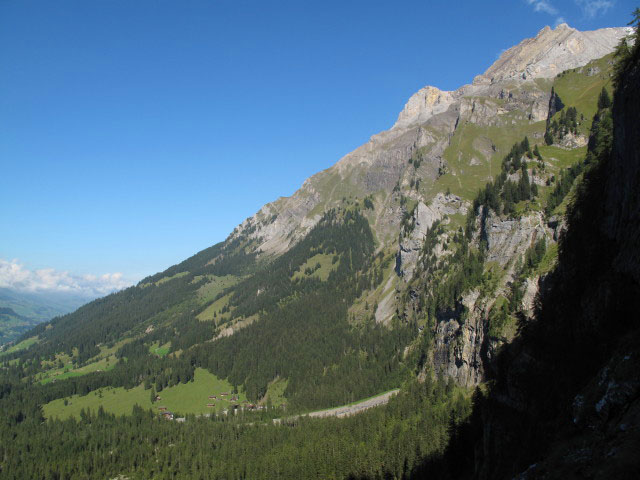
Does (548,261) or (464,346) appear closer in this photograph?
(548,261)

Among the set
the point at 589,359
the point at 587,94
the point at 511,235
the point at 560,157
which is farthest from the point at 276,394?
the point at 587,94

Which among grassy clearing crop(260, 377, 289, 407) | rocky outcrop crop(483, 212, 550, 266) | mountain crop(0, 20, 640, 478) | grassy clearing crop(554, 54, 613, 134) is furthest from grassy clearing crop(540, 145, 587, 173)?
grassy clearing crop(260, 377, 289, 407)

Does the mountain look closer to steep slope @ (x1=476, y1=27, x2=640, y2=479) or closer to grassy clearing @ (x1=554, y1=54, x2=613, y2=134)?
steep slope @ (x1=476, y1=27, x2=640, y2=479)

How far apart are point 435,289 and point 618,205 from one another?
422 ft

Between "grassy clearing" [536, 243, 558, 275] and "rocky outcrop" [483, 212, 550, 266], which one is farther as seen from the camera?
"rocky outcrop" [483, 212, 550, 266]

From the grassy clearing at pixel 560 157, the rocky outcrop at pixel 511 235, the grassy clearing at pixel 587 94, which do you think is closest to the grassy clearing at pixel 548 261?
the rocky outcrop at pixel 511 235

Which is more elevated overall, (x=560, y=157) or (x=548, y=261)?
(x=560, y=157)

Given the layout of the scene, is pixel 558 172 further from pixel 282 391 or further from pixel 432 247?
pixel 282 391

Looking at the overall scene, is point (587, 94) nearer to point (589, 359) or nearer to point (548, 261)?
point (548, 261)

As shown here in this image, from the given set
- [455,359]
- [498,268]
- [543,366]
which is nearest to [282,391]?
[455,359]

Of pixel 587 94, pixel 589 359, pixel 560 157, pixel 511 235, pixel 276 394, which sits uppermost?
pixel 587 94

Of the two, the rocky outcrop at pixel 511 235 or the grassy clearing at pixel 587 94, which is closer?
the rocky outcrop at pixel 511 235

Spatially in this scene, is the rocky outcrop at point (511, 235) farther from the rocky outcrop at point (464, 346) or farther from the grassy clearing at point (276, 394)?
the grassy clearing at point (276, 394)

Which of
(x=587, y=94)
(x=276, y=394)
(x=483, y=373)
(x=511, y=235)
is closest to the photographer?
(x=483, y=373)
